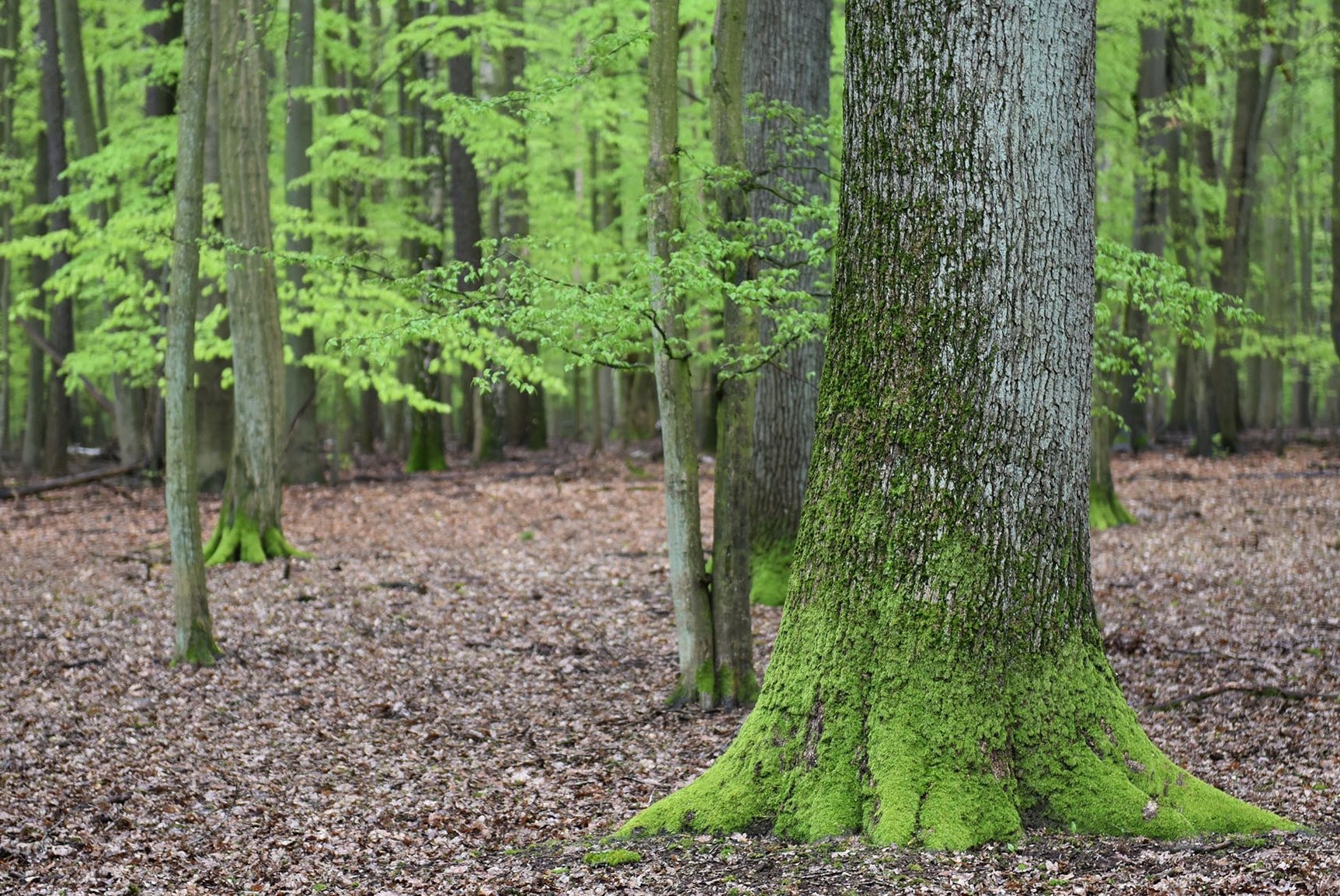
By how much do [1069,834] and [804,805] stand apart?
3.01ft

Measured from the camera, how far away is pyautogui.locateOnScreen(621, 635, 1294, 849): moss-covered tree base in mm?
3840

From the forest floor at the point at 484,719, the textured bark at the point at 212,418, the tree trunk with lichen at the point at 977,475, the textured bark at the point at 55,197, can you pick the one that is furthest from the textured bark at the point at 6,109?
the tree trunk with lichen at the point at 977,475

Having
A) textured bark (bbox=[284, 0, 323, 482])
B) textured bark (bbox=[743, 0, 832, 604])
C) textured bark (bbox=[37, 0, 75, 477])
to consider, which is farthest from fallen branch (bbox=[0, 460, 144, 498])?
textured bark (bbox=[743, 0, 832, 604])

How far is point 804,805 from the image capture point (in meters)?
4.07

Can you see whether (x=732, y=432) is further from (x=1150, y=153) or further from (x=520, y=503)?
(x=1150, y=153)

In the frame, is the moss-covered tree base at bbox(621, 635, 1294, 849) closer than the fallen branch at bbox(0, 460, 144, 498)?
Yes

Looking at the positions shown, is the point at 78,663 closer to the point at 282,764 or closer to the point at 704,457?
the point at 282,764

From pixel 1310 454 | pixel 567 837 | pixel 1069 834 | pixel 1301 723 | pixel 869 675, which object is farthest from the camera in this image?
pixel 1310 454

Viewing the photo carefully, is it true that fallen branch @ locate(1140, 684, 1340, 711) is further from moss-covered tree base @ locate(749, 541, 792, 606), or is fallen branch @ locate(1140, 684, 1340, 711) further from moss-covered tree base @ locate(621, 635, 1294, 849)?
moss-covered tree base @ locate(749, 541, 792, 606)

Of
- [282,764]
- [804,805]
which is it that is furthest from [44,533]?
[804,805]

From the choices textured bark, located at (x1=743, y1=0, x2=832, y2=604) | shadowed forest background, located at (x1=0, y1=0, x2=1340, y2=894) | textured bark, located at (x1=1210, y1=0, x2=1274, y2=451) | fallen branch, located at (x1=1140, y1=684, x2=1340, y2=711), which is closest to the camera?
shadowed forest background, located at (x1=0, y1=0, x2=1340, y2=894)

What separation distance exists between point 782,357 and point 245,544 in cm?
621

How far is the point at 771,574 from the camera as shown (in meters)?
9.49

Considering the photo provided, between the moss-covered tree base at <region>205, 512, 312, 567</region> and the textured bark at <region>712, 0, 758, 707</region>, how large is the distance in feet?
21.0
